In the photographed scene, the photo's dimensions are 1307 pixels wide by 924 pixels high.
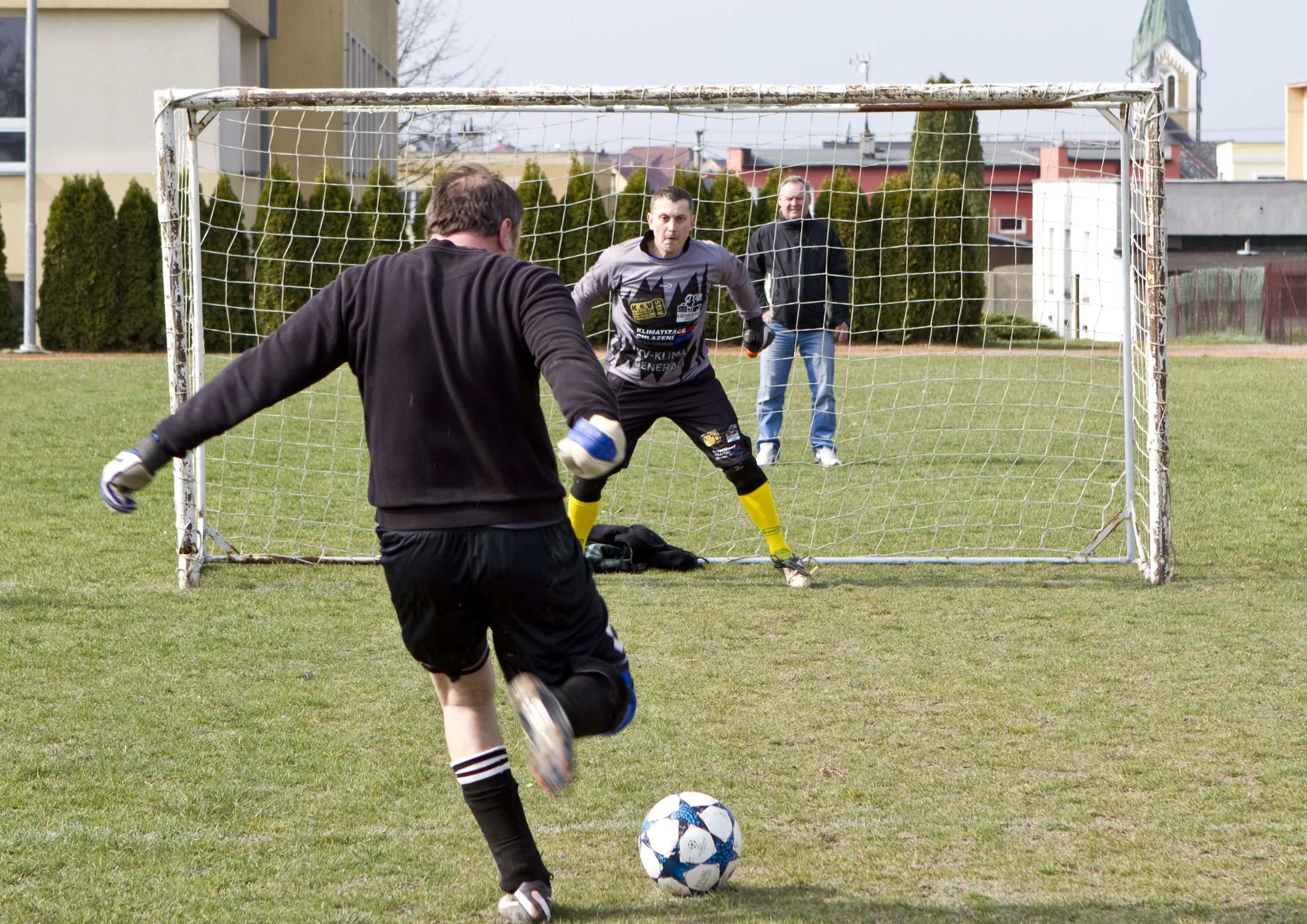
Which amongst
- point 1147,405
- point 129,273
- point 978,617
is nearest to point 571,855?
point 978,617

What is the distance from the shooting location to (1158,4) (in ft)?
351

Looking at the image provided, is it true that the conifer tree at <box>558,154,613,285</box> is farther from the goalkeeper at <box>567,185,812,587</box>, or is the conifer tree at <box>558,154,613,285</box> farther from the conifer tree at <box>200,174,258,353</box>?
the goalkeeper at <box>567,185,812,587</box>

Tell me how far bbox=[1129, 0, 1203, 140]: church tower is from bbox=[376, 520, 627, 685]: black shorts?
112 metres

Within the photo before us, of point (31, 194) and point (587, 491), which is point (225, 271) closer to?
point (31, 194)

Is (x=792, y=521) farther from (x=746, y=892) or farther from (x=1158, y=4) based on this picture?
(x=1158, y=4)

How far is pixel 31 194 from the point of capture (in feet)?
68.5

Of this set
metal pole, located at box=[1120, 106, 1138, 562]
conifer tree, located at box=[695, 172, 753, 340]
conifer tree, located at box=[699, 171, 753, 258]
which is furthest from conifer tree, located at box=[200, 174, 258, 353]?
metal pole, located at box=[1120, 106, 1138, 562]

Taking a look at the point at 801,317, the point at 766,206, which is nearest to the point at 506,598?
the point at 801,317

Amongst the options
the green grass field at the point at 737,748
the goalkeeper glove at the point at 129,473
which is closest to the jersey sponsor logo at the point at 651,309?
the green grass field at the point at 737,748

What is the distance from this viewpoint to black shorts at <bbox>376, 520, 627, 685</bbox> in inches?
110

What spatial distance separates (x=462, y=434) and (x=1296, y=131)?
→ 187 ft

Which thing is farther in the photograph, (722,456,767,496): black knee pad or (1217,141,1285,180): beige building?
(1217,141,1285,180): beige building

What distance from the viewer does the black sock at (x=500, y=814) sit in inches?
118

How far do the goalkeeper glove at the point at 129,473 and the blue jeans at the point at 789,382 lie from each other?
26.2 feet
